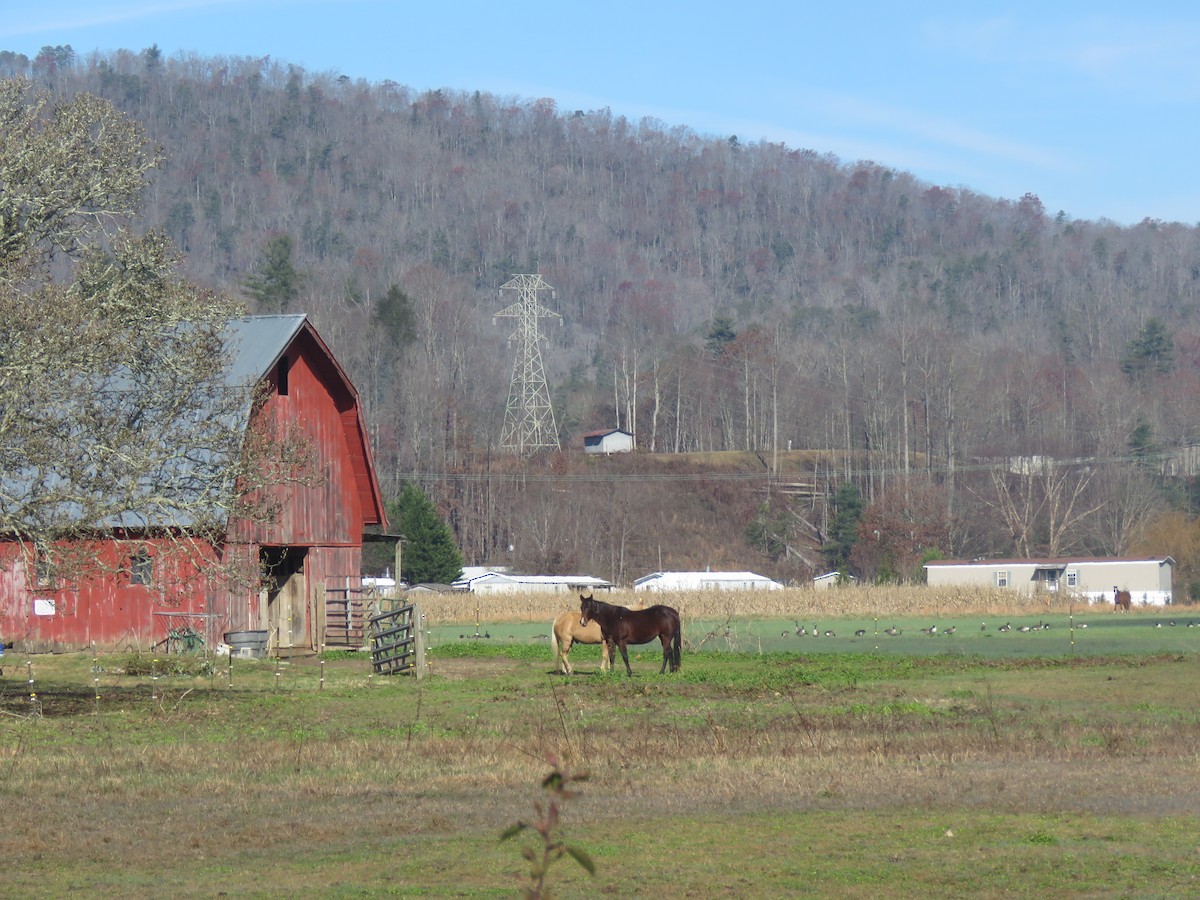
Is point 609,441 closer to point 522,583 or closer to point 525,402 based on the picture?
point 525,402

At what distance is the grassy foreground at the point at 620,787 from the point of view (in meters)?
12.2

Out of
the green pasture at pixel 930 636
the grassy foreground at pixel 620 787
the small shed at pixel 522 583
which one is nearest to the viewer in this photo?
the grassy foreground at pixel 620 787

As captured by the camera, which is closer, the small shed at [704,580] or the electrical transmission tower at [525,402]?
the small shed at [704,580]

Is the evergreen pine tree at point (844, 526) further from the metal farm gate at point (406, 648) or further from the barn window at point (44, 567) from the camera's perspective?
the barn window at point (44, 567)

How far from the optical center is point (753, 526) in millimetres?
125188

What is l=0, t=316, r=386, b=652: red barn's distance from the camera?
38.3 meters

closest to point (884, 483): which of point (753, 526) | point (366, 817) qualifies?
point (753, 526)

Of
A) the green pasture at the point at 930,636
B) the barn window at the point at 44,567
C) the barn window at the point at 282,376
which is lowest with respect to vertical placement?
the green pasture at the point at 930,636

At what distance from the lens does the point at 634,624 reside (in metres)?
32.4

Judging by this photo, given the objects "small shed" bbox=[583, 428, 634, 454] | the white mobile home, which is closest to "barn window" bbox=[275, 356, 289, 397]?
the white mobile home

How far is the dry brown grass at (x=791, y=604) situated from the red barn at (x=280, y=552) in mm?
22057

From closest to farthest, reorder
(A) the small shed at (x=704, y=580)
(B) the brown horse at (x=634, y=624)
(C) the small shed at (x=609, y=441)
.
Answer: (B) the brown horse at (x=634, y=624)
(A) the small shed at (x=704, y=580)
(C) the small shed at (x=609, y=441)

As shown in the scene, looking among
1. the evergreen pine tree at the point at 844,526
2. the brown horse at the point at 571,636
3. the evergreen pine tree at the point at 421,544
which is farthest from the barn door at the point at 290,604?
the evergreen pine tree at the point at 844,526

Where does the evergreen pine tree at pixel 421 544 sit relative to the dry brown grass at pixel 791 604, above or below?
above
